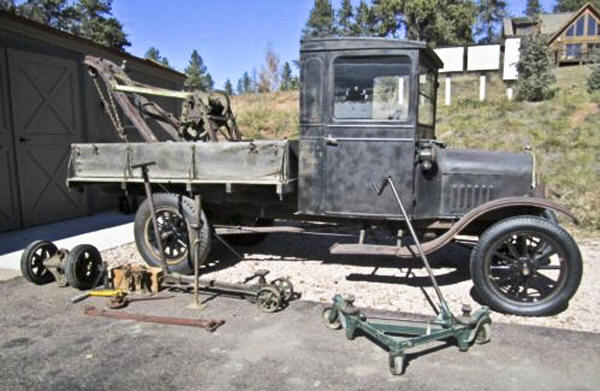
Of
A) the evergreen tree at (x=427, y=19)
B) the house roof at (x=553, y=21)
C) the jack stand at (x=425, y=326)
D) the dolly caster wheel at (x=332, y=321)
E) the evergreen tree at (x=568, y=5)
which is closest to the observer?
the jack stand at (x=425, y=326)

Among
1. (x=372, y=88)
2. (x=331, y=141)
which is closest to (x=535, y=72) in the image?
(x=372, y=88)

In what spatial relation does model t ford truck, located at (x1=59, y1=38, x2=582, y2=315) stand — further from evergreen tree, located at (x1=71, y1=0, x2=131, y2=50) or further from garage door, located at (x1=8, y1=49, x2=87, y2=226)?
evergreen tree, located at (x1=71, y1=0, x2=131, y2=50)

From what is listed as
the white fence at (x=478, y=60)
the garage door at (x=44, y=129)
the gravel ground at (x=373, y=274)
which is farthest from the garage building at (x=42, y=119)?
the white fence at (x=478, y=60)

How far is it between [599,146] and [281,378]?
1138 cm

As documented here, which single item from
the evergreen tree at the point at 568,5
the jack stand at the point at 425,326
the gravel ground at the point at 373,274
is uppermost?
the evergreen tree at the point at 568,5

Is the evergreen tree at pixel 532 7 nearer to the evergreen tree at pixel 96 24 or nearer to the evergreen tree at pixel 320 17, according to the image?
the evergreen tree at pixel 320 17

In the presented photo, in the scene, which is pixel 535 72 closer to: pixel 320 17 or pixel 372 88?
pixel 372 88

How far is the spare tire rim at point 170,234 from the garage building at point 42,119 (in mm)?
3483

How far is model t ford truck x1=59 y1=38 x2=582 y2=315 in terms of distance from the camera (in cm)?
424

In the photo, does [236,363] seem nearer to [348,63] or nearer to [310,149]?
[310,149]

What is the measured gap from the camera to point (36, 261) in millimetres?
5188

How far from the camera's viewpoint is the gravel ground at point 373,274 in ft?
14.5

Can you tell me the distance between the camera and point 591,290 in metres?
4.91

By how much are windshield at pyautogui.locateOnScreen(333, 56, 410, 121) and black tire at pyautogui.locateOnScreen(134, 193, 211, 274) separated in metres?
2.02
